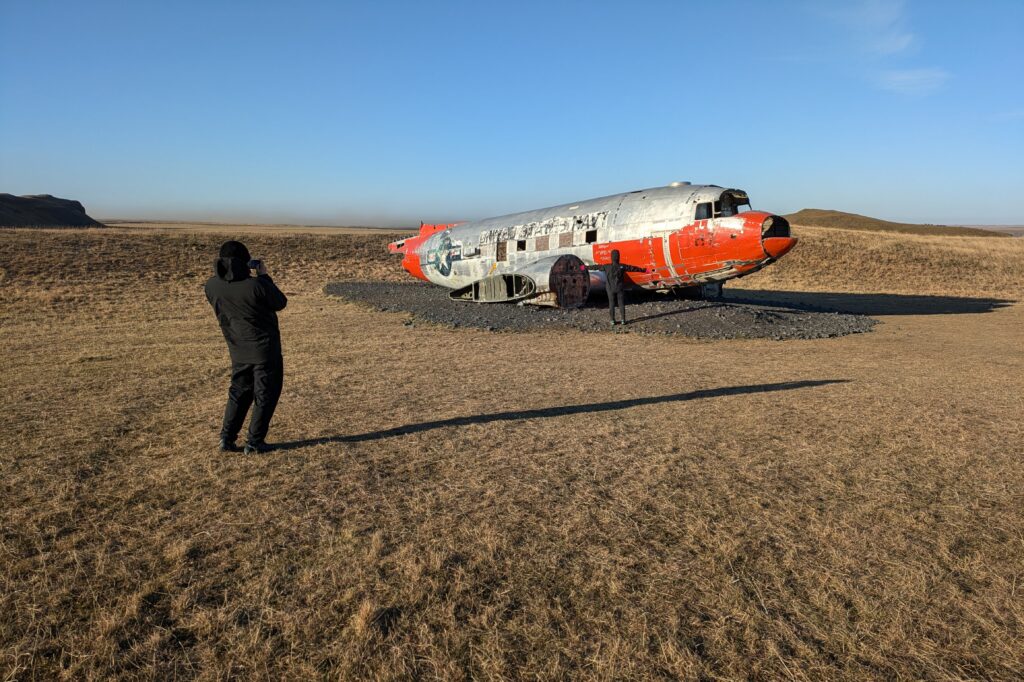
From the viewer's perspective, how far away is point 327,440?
6965 mm

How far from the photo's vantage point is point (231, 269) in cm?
621

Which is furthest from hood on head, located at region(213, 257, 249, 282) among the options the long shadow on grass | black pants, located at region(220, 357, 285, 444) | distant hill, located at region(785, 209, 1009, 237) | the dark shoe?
distant hill, located at region(785, 209, 1009, 237)

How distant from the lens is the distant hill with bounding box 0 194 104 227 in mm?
71688

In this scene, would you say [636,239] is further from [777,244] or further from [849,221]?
[849,221]

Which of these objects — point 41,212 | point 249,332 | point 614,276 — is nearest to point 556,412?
point 249,332

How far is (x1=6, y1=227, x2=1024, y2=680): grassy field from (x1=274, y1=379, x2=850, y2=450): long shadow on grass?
0.06m

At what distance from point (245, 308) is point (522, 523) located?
374 cm

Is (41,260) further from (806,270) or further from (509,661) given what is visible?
(806,270)

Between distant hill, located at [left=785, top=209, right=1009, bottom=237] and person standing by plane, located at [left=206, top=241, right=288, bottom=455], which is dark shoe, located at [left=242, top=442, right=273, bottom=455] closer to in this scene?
person standing by plane, located at [left=206, top=241, right=288, bottom=455]

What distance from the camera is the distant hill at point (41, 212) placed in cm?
7169

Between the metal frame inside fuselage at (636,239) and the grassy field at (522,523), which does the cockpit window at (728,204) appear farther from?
the grassy field at (522,523)

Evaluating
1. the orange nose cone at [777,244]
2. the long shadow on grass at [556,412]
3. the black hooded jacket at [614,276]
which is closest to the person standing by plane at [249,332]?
the long shadow on grass at [556,412]

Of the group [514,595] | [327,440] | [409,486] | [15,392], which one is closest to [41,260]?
[15,392]

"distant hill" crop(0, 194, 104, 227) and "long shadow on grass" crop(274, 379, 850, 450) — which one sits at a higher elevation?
"distant hill" crop(0, 194, 104, 227)
